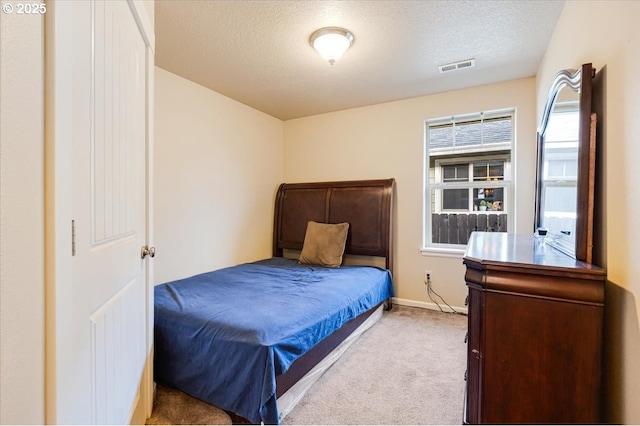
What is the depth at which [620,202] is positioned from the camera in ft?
3.42

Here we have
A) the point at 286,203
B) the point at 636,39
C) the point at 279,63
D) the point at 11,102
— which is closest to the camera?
the point at 11,102

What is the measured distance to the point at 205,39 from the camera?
7.48 feet

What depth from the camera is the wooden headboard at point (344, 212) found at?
3.50 metres

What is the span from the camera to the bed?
4.96ft

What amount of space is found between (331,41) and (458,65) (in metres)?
1.28

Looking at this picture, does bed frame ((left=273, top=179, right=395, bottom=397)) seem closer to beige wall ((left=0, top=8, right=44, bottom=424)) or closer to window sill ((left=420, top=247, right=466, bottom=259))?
window sill ((left=420, top=247, right=466, bottom=259))

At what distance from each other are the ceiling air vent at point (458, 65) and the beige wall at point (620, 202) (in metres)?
1.39

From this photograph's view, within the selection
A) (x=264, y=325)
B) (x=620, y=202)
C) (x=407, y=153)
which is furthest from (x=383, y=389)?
(x=407, y=153)

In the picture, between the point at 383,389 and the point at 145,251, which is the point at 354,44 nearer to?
the point at 145,251

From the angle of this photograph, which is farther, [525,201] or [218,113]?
[218,113]

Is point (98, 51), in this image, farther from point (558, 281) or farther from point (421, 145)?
point (421, 145)

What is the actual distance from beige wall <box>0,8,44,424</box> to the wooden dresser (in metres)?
1.41

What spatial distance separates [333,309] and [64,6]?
1.97 meters

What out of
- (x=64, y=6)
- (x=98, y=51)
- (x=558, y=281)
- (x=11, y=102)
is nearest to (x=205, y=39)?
(x=98, y=51)
